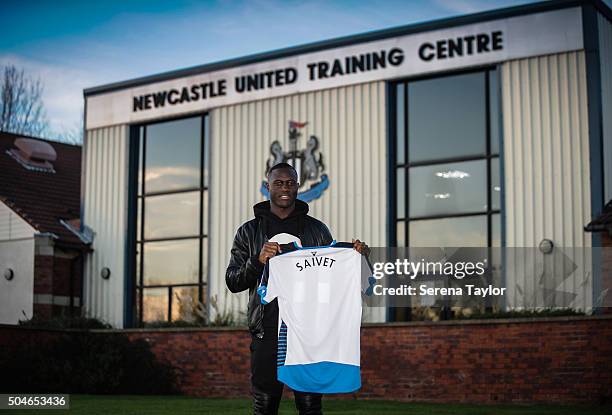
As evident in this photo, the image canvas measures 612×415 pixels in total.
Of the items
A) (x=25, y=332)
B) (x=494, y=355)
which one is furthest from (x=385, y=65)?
(x=25, y=332)

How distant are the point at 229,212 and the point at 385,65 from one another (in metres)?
5.06

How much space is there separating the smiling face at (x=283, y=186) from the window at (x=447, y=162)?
1278 centimetres

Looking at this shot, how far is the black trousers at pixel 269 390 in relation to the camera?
6652 millimetres

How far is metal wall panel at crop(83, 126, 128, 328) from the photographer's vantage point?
→ 24172 millimetres

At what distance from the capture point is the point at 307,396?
264 inches

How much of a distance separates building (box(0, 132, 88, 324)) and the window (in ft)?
29.1

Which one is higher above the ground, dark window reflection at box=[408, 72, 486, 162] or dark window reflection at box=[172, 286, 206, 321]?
dark window reflection at box=[408, 72, 486, 162]

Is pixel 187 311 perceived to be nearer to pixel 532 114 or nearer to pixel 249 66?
pixel 249 66

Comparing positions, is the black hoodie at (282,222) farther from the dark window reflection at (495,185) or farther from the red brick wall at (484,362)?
the dark window reflection at (495,185)

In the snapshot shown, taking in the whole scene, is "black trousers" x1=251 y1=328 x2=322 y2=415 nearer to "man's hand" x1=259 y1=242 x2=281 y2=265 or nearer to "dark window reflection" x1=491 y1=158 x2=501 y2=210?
"man's hand" x1=259 y1=242 x2=281 y2=265

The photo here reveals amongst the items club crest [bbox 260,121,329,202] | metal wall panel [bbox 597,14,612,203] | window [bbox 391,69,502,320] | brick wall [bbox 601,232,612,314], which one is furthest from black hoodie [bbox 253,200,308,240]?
club crest [bbox 260,121,329,202]

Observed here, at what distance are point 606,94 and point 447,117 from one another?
3.28 metres

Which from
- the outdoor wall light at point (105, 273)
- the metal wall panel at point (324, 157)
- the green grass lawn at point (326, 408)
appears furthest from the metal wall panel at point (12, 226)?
the green grass lawn at point (326, 408)

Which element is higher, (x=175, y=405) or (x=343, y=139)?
(x=343, y=139)
